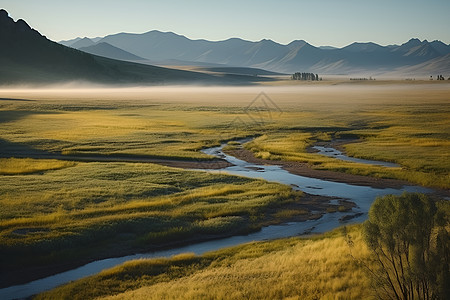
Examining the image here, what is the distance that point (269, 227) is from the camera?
94.2 feet

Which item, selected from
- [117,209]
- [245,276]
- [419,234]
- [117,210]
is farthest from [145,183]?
[419,234]

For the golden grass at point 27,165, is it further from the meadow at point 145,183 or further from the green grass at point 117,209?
the green grass at point 117,209

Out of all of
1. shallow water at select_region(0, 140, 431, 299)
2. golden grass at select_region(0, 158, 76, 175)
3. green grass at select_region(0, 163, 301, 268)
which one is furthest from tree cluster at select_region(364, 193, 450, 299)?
golden grass at select_region(0, 158, 76, 175)

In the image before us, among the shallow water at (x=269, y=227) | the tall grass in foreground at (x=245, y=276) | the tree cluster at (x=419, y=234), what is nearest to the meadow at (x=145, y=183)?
the shallow water at (x=269, y=227)

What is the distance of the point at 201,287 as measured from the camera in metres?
19.2

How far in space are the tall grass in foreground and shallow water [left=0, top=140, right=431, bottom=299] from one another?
121cm

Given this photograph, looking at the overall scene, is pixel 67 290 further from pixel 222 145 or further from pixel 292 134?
pixel 292 134

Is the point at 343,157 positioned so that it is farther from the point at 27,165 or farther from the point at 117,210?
the point at 27,165

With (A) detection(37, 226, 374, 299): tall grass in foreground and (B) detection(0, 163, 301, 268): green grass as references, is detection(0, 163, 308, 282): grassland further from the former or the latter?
(A) detection(37, 226, 374, 299): tall grass in foreground

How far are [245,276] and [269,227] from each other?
8.51 m

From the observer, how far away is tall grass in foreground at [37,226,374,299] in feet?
60.9

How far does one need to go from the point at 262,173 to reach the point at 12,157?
24.8m

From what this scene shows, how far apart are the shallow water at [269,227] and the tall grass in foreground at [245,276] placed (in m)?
1.21

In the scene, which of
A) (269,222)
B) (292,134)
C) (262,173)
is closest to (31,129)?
(292,134)
